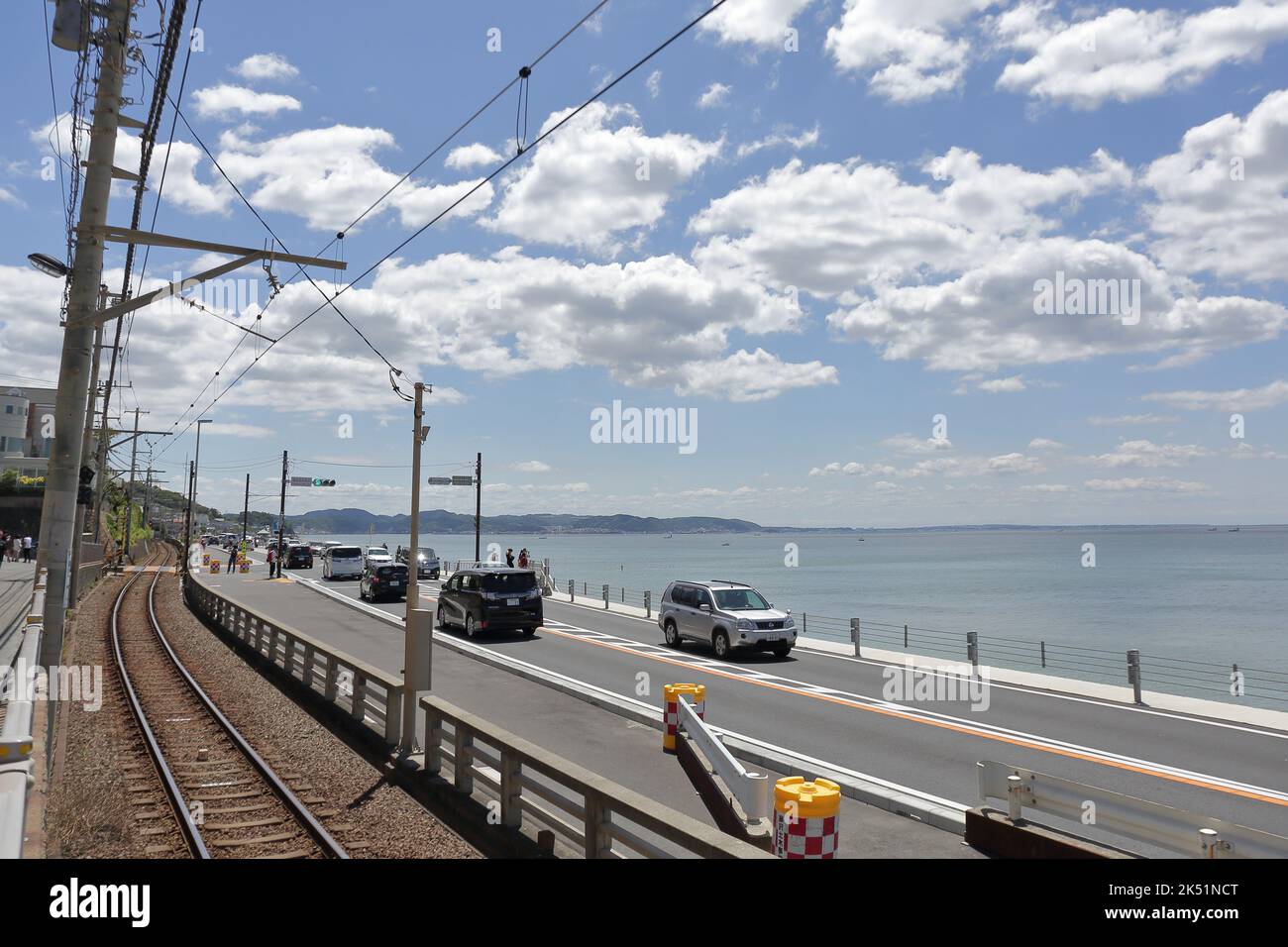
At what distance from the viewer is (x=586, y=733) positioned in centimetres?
1329

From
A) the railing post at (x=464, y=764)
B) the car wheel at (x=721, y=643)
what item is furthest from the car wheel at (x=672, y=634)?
the railing post at (x=464, y=764)

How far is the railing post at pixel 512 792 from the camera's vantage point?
26.1 ft

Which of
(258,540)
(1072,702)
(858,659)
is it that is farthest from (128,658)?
(258,540)

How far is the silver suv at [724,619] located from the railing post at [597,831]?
15.4 meters

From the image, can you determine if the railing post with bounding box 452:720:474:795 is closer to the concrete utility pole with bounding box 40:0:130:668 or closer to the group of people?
the concrete utility pole with bounding box 40:0:130:668

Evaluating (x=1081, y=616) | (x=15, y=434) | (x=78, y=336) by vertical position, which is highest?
(x=15, y=434)

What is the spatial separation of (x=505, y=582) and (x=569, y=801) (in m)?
19.4

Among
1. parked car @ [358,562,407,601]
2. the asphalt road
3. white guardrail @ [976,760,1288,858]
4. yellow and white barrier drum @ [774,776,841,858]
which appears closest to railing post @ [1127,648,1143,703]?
the asphalt road

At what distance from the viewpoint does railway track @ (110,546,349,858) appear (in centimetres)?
882

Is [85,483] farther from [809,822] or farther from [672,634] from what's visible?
[809,822]

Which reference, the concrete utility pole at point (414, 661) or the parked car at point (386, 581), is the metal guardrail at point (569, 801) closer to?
the concrete utility pole at point (414, 661)

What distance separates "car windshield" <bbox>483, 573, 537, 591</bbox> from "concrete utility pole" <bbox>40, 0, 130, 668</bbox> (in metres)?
13.7

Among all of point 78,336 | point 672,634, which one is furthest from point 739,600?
point 78,336
